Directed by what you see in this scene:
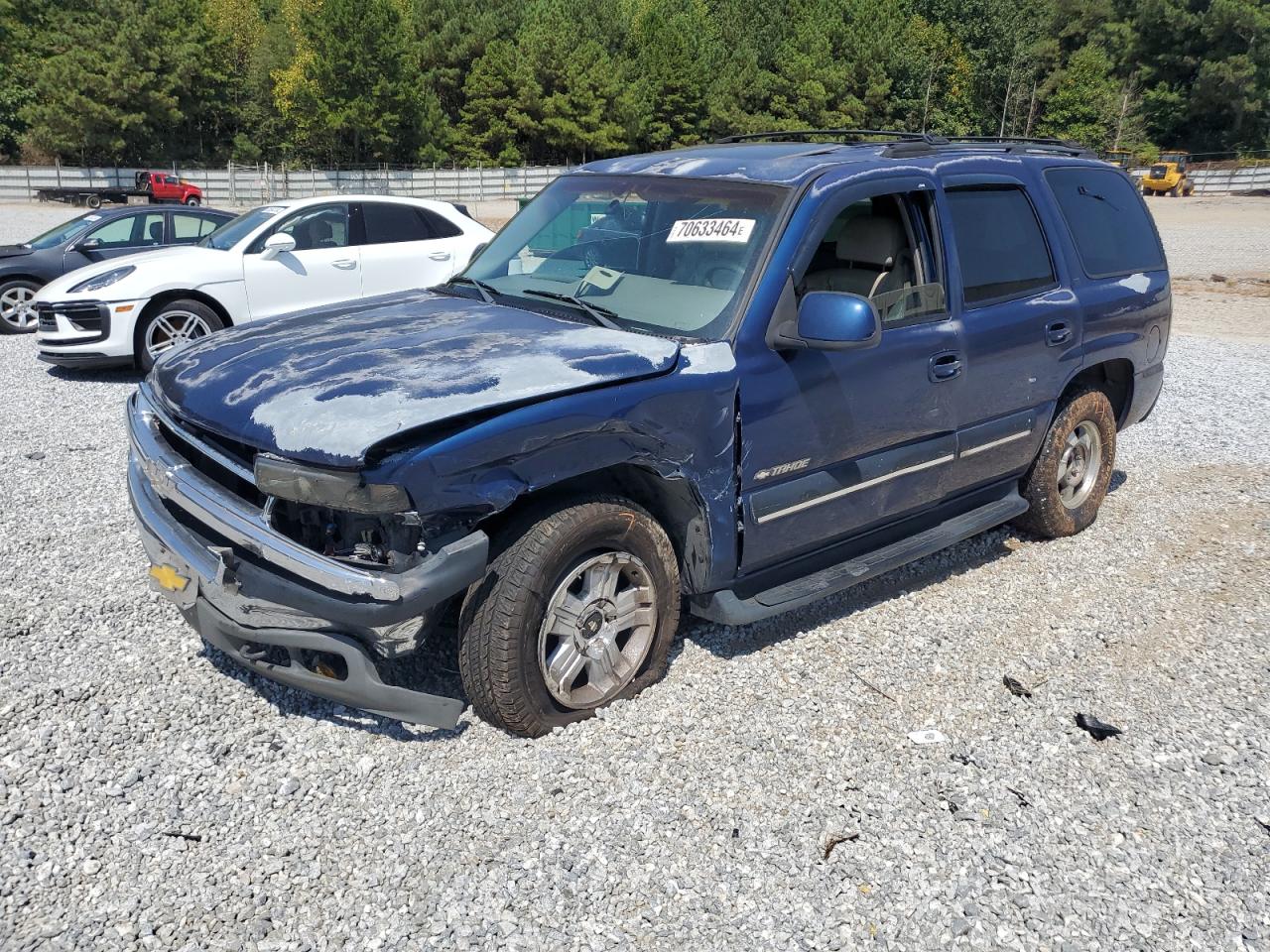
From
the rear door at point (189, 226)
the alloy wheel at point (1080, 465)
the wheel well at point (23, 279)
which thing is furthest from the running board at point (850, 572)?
the wheel well at point (23, 279)

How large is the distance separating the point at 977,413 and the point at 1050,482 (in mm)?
989

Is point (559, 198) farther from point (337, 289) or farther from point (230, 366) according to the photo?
point (337, 289)

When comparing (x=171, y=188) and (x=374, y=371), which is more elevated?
(x=171, y=188)

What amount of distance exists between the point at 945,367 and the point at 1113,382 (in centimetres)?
196

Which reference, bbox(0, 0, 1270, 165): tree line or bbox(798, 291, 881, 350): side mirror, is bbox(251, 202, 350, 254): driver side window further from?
bbox(0, 0, 1270, 165): tree line

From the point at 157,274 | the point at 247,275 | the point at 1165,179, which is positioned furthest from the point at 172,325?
the point at 1165,179

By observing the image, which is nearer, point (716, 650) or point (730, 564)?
point (730, 564)

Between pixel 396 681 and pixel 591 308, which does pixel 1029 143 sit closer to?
pixel 591 308

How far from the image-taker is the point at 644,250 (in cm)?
410

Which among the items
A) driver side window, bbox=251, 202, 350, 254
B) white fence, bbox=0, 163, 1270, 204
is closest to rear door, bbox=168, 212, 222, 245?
driver side window, bbox=251, 202, 350, 254

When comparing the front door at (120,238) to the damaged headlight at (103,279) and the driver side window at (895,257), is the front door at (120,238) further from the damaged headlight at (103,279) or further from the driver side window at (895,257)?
the driver side window at (895,257)

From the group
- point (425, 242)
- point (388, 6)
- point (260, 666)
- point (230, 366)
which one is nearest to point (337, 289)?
point (425, 242)

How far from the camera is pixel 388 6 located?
58.1 m

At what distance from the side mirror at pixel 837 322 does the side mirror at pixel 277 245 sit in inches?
267
